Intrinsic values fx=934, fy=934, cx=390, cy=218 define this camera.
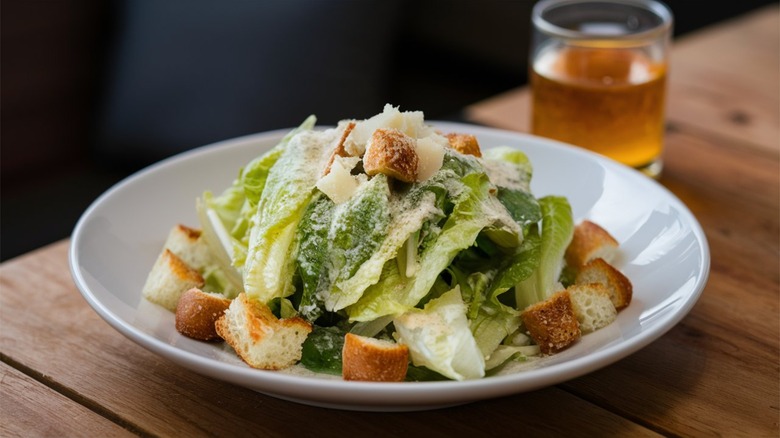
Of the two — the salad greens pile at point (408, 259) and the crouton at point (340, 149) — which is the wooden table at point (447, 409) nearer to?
the salad greens pile at point (408, 259)

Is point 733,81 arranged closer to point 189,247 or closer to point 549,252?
point 549,252

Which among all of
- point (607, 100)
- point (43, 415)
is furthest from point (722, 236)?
point (43, 415)

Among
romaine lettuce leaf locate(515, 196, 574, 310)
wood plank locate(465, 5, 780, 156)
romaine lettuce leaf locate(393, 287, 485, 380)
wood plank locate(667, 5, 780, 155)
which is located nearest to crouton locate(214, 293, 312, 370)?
romaine lettuce leaf locate(393, 287, 485, 380)

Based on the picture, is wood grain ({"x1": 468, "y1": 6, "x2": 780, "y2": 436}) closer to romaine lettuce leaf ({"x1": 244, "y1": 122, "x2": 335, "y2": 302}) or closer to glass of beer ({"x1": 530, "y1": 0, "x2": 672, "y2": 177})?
glass of beer ({"x1": 530, "y1": 0, "x2": 672, "y2": 177})

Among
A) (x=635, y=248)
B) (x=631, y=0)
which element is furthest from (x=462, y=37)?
(x=635, y=248)

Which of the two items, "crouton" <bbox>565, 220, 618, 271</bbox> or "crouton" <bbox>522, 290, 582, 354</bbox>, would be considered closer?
"crouton" <bbox>522, 290, 582, 354</bbox>

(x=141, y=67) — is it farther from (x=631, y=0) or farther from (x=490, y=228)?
(x=490, y=228)

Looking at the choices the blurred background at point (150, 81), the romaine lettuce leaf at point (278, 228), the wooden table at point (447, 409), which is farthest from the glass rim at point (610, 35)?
the blurred background at point (150, 81)
